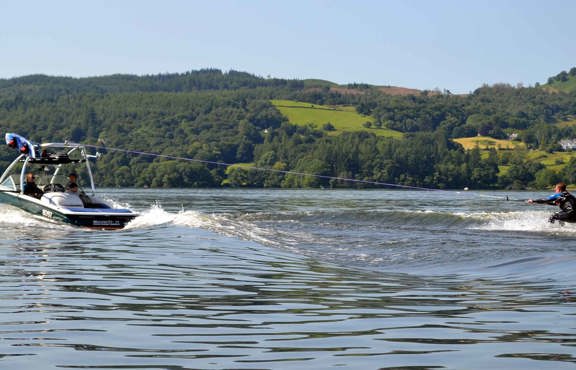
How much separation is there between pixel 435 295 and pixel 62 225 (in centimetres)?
1908

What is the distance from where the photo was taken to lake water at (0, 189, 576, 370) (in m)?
10.1

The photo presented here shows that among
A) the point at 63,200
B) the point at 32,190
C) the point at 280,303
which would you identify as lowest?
the point at 280,303

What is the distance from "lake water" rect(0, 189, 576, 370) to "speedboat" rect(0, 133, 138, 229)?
2.54 metres

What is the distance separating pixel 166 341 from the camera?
10867 millimetres

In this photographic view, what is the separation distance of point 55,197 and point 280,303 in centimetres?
1980

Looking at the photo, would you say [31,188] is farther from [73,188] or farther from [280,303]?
[280,303]

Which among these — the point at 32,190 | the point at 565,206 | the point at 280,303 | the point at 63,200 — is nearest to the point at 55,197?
the point at 63,200

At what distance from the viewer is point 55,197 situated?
32.2 m

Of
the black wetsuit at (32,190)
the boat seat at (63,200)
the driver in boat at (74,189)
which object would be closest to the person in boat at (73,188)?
the driver in boat at (74,189)

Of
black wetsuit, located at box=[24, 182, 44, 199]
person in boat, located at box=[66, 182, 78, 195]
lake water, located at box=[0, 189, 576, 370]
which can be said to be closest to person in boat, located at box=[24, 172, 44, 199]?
black wetsuit, located at box=[24, 182, 44, 199]

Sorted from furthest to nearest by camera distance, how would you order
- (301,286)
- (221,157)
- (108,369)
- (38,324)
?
(221,157) < (301,286) < (38,324) < (108,369)

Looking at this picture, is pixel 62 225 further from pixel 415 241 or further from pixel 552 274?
pixel 552 274

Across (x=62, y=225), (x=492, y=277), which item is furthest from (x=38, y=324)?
(x=62, y=225)

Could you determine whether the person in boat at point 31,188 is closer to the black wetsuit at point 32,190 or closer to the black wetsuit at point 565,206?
the black wetsuit at point 32,190
